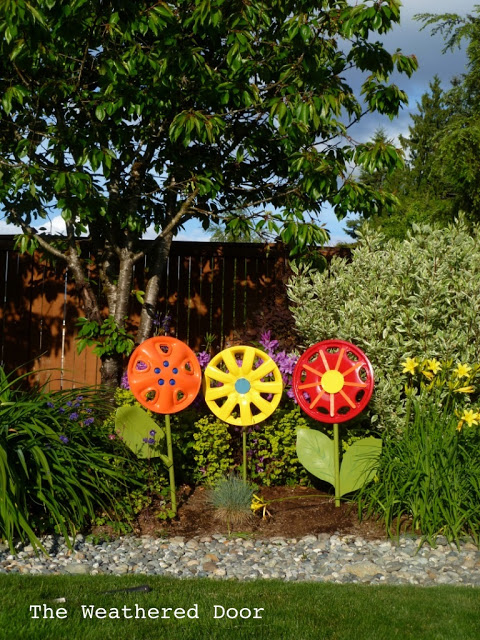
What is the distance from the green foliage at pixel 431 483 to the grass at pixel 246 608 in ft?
3.30

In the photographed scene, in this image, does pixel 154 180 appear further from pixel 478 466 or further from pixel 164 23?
pixel 478 466

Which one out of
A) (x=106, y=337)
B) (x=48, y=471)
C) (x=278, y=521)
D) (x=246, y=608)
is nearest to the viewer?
(x=246, y=608)

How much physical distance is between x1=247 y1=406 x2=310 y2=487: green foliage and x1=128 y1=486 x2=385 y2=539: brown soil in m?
0.33

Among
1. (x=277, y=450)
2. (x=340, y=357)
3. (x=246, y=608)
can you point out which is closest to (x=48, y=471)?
(x=246, y=608)

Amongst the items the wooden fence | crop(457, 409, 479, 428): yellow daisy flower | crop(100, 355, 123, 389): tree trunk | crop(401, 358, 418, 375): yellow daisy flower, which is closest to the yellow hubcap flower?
crop(401, 358, 418, 375): yellow daisy flower

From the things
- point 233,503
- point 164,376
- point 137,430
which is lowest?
point 233,503

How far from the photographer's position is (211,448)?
6.21 m

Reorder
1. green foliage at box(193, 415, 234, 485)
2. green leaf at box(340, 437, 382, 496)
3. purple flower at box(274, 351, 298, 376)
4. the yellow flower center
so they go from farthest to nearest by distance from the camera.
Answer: purple flower at box(274, 351, 298, 376), green foliage at box(193, 415, 234, 485), the yellow flower center, green leaf at box(340, 437, 382, 496)

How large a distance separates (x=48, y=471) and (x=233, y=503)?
4.69ft

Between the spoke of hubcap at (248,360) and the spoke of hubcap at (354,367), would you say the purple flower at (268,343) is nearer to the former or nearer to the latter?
the spoke of hubcap at (248,360)

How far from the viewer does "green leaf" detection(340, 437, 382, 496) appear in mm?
5586

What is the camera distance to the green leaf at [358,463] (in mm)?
5586

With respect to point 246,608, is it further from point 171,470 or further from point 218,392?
point 218,392

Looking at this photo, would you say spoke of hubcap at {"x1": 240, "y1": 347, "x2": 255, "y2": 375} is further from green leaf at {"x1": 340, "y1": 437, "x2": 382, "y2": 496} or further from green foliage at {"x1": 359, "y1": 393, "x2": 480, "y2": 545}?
green foliage at {"x1": 359, "y1": 393, "x2": 480, "y2": 545}
